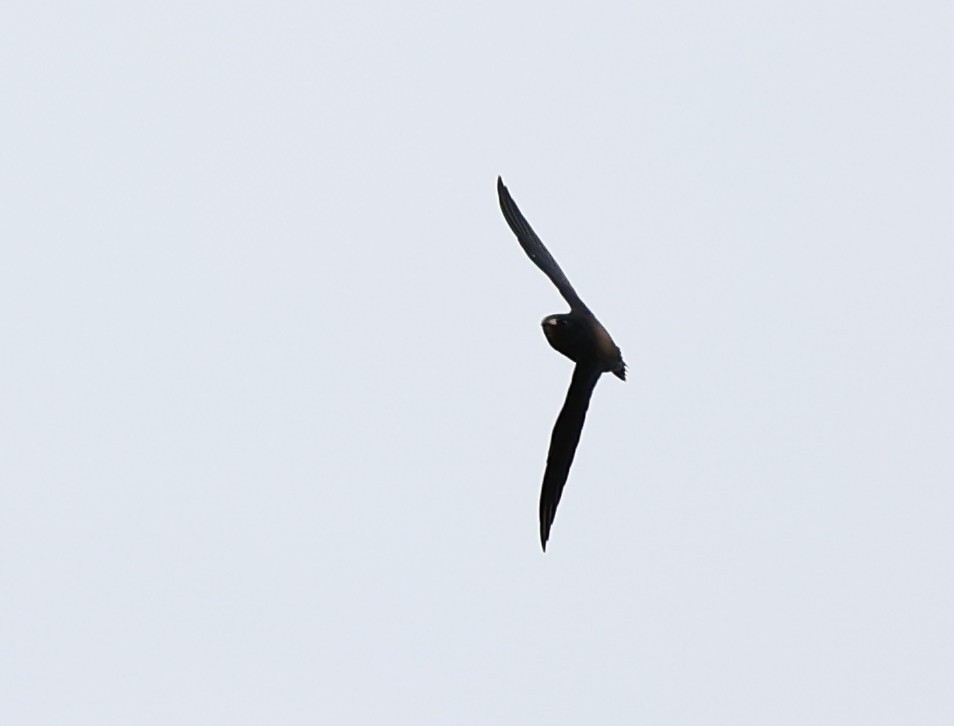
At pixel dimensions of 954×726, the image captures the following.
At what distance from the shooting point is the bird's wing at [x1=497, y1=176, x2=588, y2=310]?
2959 cm

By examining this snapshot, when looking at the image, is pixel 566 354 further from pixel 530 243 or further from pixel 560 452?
pixel 530 243

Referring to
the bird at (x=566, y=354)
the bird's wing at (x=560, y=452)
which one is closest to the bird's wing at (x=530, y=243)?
the bird at (x=566, y=354)

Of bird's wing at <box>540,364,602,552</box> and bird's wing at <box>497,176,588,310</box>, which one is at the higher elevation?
bird's wing at <box>497,176,588,310</box>

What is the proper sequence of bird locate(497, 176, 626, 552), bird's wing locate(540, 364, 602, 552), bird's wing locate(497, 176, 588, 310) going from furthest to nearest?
bird's wing locate(497, 176, 588, 310), bird locate(497, 176, 626, 552), bird's wing locate(540, 364, 602, 552)

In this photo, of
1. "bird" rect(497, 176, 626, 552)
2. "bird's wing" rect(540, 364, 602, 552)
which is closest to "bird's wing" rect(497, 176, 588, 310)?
"bird" rect(497, 176, 626, 552)

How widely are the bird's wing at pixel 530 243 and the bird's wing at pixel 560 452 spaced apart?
7.46ft

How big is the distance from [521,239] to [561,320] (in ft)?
7.94

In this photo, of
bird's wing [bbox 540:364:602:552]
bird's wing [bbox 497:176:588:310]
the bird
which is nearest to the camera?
bird's wing [bbox 540:364:602:552]

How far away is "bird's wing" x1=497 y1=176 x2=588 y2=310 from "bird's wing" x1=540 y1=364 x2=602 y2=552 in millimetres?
2273

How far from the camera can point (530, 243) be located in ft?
98.8

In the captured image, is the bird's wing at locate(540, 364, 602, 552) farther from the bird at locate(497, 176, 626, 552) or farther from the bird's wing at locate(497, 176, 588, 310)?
the bird's wing at locate(497, 176, 588, 310)

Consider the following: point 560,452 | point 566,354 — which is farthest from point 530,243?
point 560,452

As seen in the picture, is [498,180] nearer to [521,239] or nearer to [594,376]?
[521,239]

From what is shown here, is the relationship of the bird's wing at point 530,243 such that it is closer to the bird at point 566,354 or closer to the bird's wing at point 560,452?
the bird at point 566,354
